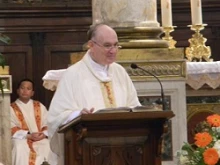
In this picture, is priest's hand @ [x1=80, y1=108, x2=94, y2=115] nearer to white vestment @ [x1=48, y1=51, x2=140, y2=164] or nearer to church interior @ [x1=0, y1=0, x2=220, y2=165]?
white vestment @ [x1=48, y1=51, x2=140, y2=164]

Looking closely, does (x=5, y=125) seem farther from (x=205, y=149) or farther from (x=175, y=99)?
(x=205, y=149)

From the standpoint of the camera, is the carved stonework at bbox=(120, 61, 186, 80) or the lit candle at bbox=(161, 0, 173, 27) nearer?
the carved stonework at bbox=(120, 61, 186, 80)

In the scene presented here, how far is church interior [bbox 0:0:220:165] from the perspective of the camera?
329 inches

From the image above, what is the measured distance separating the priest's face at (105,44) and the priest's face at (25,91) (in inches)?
181

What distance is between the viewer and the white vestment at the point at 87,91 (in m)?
6.83

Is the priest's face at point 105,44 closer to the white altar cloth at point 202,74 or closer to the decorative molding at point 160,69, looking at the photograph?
the decorative molding at point 160,69

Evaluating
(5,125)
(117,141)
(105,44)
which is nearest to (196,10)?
(5,125)

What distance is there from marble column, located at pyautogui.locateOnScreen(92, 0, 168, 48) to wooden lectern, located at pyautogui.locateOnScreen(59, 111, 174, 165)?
2207 mm

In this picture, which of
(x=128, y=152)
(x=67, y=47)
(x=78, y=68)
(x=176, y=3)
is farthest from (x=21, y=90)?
(x=128, y=152)

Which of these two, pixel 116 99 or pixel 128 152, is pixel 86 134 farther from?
pixel 116 99

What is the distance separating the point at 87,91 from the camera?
6.97 m

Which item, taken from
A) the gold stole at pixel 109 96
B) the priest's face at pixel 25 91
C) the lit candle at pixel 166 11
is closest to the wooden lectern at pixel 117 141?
the gold stole at pixel 109 96

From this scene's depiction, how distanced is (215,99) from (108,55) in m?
2.73

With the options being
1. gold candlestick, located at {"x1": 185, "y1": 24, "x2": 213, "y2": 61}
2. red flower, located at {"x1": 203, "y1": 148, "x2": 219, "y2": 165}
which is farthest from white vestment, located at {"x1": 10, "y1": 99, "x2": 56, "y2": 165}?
red flower, located at {"x1": 203, "y1": 148, "x2": 219, "y2": 165}
